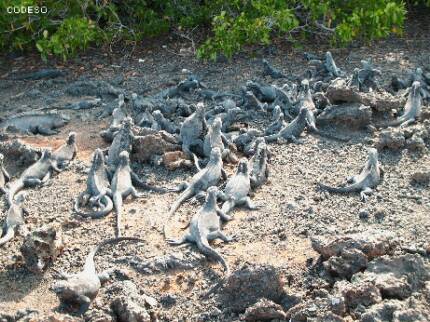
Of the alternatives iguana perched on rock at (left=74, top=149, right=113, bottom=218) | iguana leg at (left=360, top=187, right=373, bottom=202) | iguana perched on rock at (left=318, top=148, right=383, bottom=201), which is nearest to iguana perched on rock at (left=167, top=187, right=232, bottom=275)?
iguana perched on rock at (left=74, top=149, right=113, bottom=218)

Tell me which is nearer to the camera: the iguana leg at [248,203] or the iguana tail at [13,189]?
the iguana leg at [248,203]

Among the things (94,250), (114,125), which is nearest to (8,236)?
(94,250)

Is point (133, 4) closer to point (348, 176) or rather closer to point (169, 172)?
point (169, 172)

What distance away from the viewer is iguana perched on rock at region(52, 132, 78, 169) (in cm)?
935

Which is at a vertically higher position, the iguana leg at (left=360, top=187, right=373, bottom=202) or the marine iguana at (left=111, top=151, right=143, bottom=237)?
the iguana leg at (left=360, top=187, right=373, bottom=202)

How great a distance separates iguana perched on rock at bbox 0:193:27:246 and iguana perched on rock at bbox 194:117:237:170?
2.39 meters

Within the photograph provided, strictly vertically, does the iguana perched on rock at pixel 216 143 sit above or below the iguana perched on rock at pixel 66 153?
above

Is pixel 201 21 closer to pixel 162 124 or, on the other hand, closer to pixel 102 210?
pixel 162 124

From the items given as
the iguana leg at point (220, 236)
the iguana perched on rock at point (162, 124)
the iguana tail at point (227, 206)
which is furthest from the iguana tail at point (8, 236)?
the iguana perched on rock at point (162, 124)

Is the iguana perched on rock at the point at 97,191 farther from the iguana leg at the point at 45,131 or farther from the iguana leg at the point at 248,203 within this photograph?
the iguana leg at the point at 45,131

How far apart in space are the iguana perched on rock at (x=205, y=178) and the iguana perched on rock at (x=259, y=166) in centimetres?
37

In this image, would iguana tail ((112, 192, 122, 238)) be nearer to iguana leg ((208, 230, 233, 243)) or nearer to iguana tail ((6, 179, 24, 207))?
iguana leg ((208, 230, 233, 243))

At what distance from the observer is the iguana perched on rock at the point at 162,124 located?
9914 mm

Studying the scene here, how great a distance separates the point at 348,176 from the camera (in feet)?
28.6
